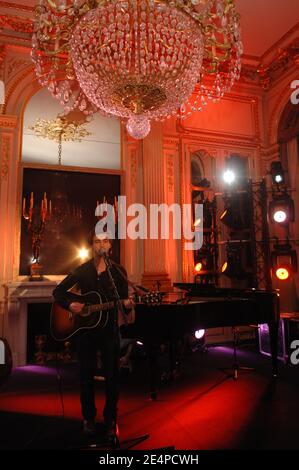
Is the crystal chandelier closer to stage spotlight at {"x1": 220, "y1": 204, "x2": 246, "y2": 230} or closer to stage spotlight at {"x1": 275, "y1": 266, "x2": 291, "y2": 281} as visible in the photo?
stage spotlight at {"x1": 220, "y1": 204, "x2": 246, "y2": 230}

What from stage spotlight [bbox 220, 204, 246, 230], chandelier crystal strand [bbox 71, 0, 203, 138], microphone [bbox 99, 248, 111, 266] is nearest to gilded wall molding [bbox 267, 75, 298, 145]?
stage spotlight [bbox 220, 204, 246, 230]

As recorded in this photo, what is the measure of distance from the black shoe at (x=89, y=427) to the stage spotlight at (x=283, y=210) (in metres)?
4.57

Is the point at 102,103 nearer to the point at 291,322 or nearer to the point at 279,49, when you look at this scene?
the point at 291,322

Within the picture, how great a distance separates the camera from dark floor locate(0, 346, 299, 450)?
8.48ft

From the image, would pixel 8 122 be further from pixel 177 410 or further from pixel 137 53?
pixel 177 410

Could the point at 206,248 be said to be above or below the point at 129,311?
above

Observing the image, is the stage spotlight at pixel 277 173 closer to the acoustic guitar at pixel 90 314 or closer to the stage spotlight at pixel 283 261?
the stage spotlight at pixel 283 261

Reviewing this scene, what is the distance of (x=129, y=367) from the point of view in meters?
4.39

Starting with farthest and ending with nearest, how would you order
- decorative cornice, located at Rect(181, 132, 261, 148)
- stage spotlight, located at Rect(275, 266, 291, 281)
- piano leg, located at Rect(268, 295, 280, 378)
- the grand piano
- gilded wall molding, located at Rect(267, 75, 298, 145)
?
gilded wall molding, located at Rect(267, 75, 298, 145) < decorative cornice, located at Rect(181, 132, 261, 148) < stage spotlight, located at Rect(275, 266, 291, 281) < piano leg, located at Rect(268, 295, 280, 378) < the grand piano

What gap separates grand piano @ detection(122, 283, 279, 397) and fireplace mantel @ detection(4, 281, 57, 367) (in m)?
2.07
